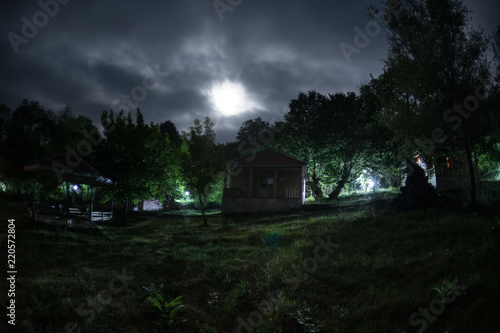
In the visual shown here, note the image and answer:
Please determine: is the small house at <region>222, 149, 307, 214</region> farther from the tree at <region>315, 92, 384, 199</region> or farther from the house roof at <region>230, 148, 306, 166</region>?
the tree at <region>315, 92, 384, 199</region>

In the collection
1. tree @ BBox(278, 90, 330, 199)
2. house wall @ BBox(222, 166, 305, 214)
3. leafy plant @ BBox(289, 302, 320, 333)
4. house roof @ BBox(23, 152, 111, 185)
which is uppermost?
tree @ BBox(278, 90, 330, 199)

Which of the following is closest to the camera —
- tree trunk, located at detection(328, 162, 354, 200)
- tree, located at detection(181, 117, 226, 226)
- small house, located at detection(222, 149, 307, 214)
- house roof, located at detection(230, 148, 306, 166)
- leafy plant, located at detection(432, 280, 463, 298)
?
leafy plant, located at detection(432, 280, 463, 298)

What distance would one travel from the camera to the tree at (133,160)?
1808 centimetres

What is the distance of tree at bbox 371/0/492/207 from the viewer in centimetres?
1128

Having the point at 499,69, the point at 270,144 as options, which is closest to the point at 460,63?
the point at 499,69

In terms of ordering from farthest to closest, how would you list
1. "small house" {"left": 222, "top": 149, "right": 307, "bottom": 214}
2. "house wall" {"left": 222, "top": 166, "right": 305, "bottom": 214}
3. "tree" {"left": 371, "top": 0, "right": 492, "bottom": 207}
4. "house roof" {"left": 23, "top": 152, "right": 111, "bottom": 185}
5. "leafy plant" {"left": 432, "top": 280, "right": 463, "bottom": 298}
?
1. "small house" {"left": 222, "top": 149, "right": 307, "bottom": 214}
2. "house wall" {"left": 222, "top": 166, "right": 305, "bottom": 214}
3. "house roof" {"left": 23, "top": 152, "right": 111, "bottom": 185}
4. "tree" {"left": 371, "top": 0, "right": 492, "bottom": 207}
5. "leafy plant" {"left": 432, "top": 280, "right": 463, "bottom": 298}

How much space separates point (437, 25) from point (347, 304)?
1274 centimetres

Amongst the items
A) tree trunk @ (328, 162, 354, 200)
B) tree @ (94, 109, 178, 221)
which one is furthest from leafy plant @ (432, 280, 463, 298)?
tree trunk @ (328, 162, 354, 200)

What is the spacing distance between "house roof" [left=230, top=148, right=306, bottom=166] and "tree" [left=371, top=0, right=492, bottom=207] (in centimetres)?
1276

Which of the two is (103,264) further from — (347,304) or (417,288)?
(417,288)

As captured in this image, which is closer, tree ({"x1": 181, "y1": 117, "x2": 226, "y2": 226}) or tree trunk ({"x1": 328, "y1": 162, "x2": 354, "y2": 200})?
tree ({"x1": 181, "y1": 117, "x2": 226, "y2": 226})

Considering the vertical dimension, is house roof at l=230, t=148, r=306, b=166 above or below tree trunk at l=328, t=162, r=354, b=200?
above

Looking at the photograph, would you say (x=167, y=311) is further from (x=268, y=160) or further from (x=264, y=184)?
(x=264, y=184)

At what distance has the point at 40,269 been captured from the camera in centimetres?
711
